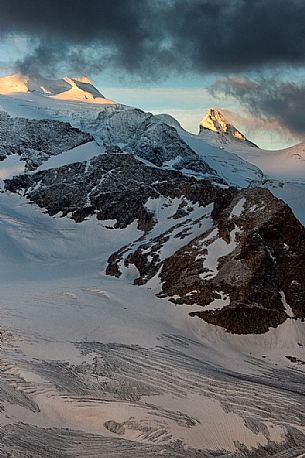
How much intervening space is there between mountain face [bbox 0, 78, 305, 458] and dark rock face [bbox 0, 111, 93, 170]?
84.1ft

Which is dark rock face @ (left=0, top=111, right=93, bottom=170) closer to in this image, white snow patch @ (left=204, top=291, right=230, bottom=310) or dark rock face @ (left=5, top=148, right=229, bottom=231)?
dark rock face @ (left=5, top=148, right=229, bottom=231)

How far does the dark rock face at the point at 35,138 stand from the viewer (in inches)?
6919

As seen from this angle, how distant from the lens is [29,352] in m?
71.6

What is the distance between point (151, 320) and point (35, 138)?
10986 cm

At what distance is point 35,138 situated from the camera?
185625 mm

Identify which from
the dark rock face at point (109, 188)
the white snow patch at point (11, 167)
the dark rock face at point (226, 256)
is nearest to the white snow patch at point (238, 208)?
the dark rock face at point (226, 256)

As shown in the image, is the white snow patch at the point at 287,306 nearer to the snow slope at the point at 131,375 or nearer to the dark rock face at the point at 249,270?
the dark rock face at the point at 249,270

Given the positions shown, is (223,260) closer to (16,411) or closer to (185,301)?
(185,301)

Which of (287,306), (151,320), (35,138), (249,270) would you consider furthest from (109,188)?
(287,306)

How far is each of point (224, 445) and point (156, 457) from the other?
6191 millimetres

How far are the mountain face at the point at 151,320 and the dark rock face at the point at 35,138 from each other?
2563 centimetres

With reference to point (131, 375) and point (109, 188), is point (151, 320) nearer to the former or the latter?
point (131, 375)

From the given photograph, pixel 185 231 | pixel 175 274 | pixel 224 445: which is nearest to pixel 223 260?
pixel 175 274

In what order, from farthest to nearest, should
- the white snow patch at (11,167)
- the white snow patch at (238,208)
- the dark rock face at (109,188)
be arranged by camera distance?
the white snow patch at (11,167) < the dark rock face at (109,188) < the white snow patch at (238,208)
